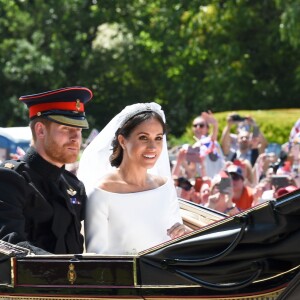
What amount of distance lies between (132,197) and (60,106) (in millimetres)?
628

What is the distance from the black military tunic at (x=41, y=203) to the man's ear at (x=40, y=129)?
79mm

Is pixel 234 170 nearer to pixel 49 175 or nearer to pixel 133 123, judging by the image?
pixel 133 123

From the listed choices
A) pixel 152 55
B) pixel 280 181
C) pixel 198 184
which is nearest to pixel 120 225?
pixel 280 181

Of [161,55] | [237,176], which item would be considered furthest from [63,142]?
[161,55]

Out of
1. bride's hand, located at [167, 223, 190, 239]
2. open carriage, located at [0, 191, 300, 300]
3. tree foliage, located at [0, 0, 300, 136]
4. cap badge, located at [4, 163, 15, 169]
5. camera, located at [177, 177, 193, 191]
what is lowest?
open carriage, located at [0, 191, 300, 300]

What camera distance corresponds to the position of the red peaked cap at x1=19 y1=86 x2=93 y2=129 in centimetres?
507

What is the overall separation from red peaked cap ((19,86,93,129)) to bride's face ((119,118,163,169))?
30 centimetres

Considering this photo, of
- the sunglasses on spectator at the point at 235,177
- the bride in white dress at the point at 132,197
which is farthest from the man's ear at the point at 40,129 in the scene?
the sunglasses on spectator at the point at 235,177

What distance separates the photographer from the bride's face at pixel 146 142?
5289mm

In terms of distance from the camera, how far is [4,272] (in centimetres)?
464

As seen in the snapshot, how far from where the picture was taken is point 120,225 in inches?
209

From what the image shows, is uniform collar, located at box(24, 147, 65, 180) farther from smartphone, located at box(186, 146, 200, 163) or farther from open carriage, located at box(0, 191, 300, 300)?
smartphone, located at box(186, 146, 200, 163)

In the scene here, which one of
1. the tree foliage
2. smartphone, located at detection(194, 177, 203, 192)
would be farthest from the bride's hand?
the tree foliage

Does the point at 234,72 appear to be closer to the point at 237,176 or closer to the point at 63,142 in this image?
the point at 237,176
